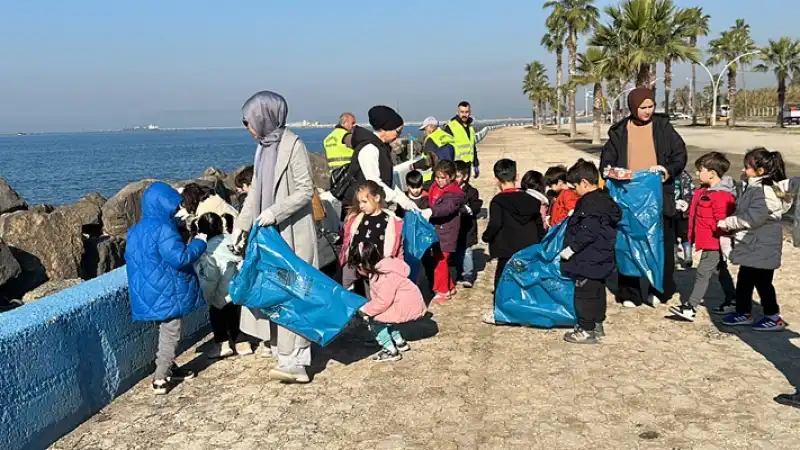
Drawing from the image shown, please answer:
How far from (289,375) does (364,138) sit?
2.44 m

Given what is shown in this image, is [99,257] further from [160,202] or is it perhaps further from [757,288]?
[757,288]

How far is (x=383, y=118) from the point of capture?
584 centimetres

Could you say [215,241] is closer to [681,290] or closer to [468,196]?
[468,196]

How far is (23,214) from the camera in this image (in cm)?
920

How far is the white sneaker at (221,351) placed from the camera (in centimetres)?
520

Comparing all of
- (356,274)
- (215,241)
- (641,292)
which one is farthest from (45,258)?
(641,292)

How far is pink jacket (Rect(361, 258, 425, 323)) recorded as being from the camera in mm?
4879

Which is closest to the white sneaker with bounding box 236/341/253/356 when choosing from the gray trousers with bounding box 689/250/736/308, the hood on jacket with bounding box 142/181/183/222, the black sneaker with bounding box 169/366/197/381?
the black sneaker with bounding box 169/366/197/381

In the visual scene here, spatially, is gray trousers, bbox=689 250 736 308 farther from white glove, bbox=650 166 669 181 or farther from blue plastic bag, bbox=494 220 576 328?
blue plastic bag, bbox=494 220 576 328

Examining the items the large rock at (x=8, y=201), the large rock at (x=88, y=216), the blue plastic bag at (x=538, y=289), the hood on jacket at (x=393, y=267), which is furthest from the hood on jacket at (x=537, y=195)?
the large rock at (x=8, y=201)

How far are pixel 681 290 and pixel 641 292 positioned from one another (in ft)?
1.95

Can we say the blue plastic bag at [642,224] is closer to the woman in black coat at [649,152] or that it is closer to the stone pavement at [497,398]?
the woman in black coat at [649,152]

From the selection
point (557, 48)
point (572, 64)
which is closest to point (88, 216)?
point (572, 64)

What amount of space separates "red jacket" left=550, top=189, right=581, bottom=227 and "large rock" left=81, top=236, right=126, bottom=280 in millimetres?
6057
